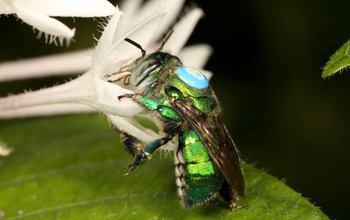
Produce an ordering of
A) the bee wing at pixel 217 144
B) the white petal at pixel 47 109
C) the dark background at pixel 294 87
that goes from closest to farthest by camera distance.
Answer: the bee wing at pixel 217 144 < the white petal at pixel 47 109 < the dark background at pixel 294 87

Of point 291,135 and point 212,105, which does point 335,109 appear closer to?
point 291,135

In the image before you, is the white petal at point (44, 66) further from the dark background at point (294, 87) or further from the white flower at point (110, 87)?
the dark background at point (294, 87)

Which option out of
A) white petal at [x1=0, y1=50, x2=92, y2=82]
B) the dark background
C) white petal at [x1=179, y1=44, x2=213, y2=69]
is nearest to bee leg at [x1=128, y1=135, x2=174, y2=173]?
white petal at [x1=0, y1=50, x2=92, y2=82]

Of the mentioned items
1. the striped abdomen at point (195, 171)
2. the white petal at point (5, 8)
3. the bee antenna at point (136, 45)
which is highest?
the bee antenna at point (136, 45)

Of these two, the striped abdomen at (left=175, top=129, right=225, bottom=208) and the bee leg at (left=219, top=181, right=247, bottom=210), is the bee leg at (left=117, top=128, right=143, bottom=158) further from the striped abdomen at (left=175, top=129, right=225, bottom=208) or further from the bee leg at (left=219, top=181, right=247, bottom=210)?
the bee leg at (left=219, top=181, right=247, bottom=210)

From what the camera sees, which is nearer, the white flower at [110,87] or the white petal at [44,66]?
the white flower at [110,87]

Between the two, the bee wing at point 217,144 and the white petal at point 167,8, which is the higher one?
the bee wing at point 217,144

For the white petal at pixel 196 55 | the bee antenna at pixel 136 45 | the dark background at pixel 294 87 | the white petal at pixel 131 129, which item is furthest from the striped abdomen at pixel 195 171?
the dark background at pixel 294 87

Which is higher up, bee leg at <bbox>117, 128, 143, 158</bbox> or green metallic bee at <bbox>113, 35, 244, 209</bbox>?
green metallic bee at <bbox>113, 35, 244, 209</bbox>
